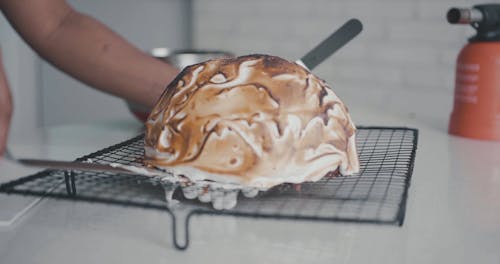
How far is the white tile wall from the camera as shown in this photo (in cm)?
175

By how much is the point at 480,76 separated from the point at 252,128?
0.69 metres

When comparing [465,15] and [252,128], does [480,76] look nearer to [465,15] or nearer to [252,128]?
[465,15]

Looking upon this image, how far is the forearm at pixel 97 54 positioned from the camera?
111 cm

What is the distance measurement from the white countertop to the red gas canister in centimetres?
39

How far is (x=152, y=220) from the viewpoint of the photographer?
67 cm

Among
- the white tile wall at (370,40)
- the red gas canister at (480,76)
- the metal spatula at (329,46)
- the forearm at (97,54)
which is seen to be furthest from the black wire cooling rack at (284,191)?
the white tile wall at (370,40)

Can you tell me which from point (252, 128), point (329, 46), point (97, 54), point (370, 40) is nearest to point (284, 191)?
point (252, 128)

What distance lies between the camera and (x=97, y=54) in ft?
3.65

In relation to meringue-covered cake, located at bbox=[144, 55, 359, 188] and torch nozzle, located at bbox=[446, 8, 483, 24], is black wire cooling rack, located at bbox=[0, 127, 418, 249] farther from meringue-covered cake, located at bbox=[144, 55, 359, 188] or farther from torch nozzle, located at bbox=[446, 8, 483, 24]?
torch nozzle, located at bbox=[446, 8, 483, 24]

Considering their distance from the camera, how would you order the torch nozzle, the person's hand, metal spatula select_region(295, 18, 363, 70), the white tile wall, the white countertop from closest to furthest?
the white countertop → the person's hand → metal spatula select_region(295, 18, 363, 70) → the torch nozzle → the white tile wall

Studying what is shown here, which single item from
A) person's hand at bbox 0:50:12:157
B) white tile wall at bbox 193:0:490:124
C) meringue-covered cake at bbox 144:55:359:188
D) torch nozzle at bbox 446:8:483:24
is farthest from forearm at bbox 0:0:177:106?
white tile wall at bbox 193:0:490:124

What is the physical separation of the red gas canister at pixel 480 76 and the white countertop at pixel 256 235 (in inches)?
15.5

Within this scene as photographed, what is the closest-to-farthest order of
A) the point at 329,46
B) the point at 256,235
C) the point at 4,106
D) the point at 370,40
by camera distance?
the point at 256,235 → the point at 4,106 → the point at 329,46 → the point at 370,40

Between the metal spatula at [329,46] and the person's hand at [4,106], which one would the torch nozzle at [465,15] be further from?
the person's hand at [4,106]
